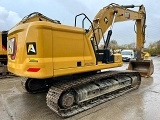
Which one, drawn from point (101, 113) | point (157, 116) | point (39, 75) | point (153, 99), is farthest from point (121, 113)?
point (39, 75)

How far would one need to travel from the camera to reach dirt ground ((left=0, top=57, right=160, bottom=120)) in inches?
182

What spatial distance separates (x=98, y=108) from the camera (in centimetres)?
518

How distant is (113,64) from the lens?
6.23 m

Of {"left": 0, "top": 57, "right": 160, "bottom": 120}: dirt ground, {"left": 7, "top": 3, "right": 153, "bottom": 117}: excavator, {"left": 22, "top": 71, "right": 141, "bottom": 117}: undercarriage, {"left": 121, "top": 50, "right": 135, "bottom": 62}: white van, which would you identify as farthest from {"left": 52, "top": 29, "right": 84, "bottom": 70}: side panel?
{"left": 121, "top": 50, "right": 135, "bottom": 62}: white van

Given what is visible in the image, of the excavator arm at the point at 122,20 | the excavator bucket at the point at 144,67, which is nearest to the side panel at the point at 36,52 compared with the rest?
the excavator arm at the point at 122,20

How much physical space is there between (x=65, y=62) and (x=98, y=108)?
1.56 metres

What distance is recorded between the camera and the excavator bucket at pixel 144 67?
9836 millimetres

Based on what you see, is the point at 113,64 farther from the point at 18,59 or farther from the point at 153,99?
the point at 18,59

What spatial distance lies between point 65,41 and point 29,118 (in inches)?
78.5

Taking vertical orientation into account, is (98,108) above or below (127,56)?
below

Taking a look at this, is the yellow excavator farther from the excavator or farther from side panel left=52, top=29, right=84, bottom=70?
side panel left=52, top=29, right=84, bottom=70

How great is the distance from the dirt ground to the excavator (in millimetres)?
243

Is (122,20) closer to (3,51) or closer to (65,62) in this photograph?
(65,62)

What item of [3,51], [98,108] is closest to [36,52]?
[98,108]
